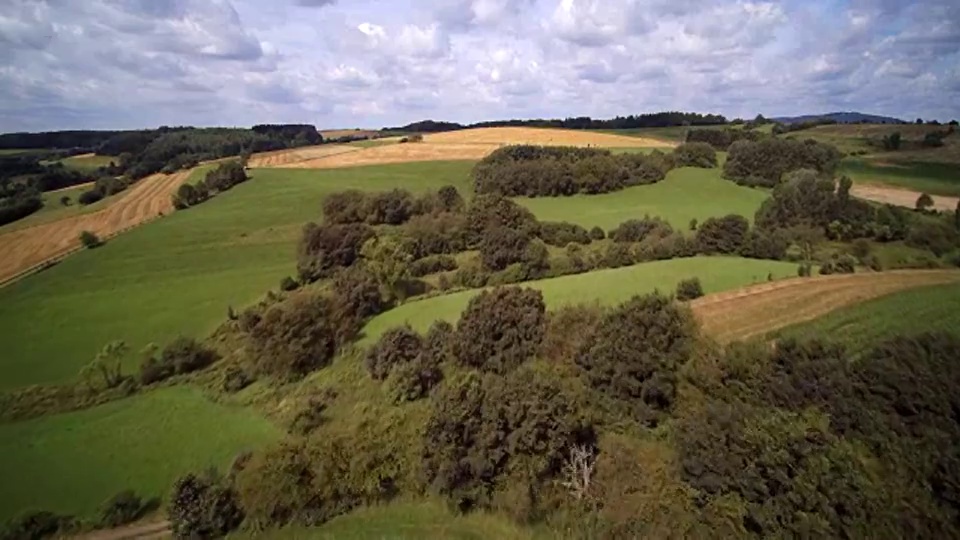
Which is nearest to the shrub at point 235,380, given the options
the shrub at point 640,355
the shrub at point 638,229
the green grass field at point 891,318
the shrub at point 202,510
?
the shrub at point 202,510

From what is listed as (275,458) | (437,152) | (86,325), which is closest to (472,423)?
(275,458)

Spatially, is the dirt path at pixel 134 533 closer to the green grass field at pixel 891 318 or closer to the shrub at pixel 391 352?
the shrub at pixel 391 352

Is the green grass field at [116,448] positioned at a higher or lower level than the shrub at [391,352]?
lower

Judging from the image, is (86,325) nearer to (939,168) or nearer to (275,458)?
(275,458)

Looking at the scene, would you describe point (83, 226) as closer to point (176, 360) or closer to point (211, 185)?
point (211, 185)

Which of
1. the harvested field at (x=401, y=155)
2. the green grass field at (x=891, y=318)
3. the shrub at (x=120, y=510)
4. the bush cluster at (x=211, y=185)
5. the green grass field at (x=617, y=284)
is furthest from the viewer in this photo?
the harvested field at (x=401, y=155)

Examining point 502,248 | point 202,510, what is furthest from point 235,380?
point 502,248
